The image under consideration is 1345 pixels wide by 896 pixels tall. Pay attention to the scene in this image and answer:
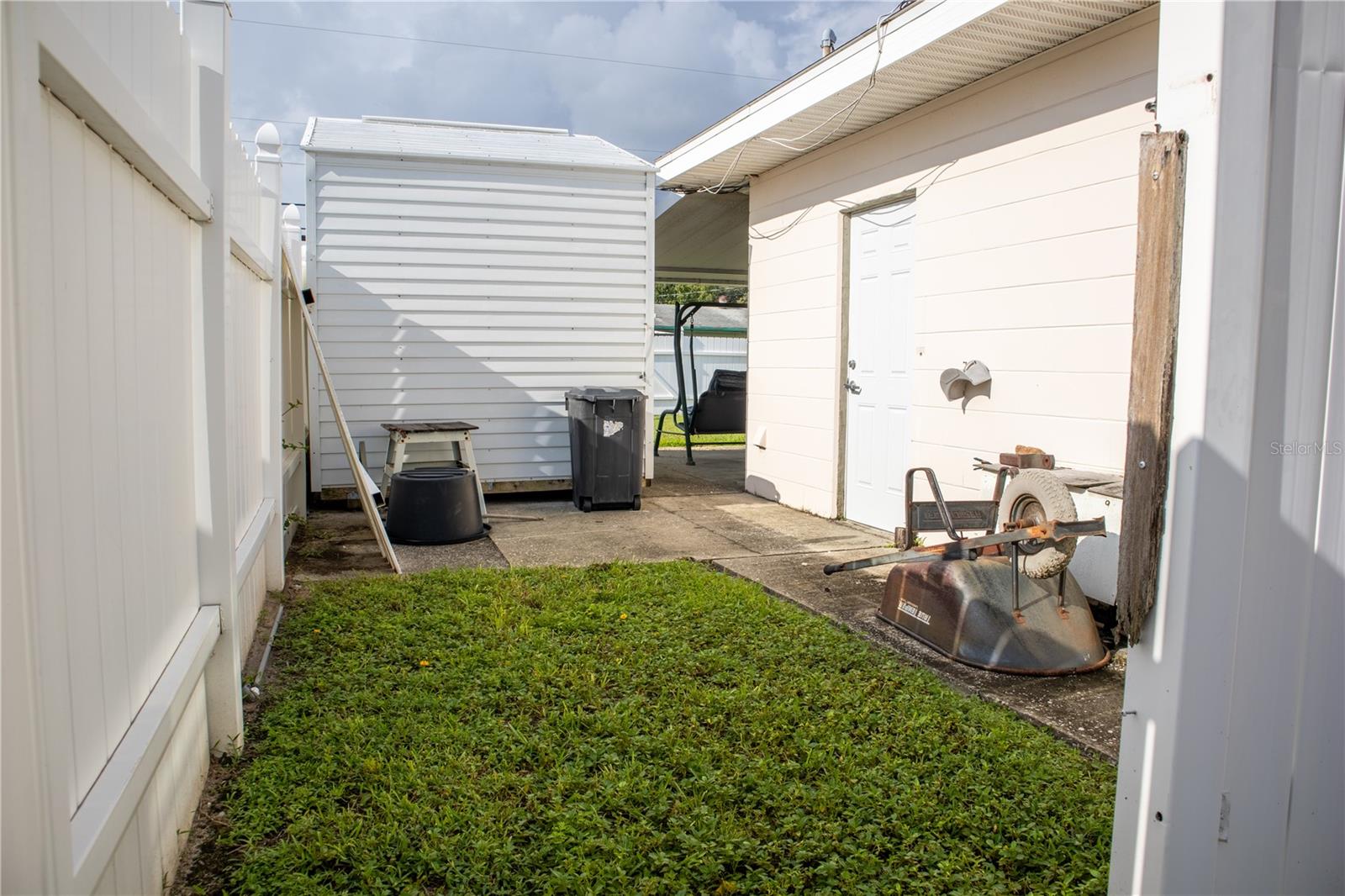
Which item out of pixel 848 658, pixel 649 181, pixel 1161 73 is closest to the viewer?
pixel 1161 73

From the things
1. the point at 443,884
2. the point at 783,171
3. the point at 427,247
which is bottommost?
the point at 443,884

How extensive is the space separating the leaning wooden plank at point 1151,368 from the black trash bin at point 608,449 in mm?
5458

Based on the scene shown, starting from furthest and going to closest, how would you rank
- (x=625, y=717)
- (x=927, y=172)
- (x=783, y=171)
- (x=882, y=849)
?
(x=783, y=171), (x=927, y=172), (x=625, y=717), (x=882, y=849)

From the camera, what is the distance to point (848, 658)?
339 centimetres

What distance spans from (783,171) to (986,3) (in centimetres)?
304

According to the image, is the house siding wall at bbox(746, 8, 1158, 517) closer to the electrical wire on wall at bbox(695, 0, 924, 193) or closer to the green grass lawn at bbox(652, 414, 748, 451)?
the electrical wire on wall at bbox(695, 0, 924, 193)

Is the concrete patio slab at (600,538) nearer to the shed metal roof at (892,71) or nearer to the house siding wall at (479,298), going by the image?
the house siding wall at (479,298)

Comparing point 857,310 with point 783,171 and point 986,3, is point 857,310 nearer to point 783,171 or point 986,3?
point 783,171

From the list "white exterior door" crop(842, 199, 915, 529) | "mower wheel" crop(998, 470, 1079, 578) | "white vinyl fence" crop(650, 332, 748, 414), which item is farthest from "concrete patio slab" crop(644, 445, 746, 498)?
"white vinyl fence" crop(650, 332, 748, 414)

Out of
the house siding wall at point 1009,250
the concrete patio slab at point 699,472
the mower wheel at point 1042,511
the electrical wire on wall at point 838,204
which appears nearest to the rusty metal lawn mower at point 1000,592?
the mower wheel at point 1042,511

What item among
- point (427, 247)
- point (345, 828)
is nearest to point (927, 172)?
point (427, 247)

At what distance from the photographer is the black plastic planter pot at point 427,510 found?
5.51 meters

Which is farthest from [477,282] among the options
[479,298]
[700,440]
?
Answer: [700,440]

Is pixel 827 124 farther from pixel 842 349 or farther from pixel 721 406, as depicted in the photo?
pixel 721 406
